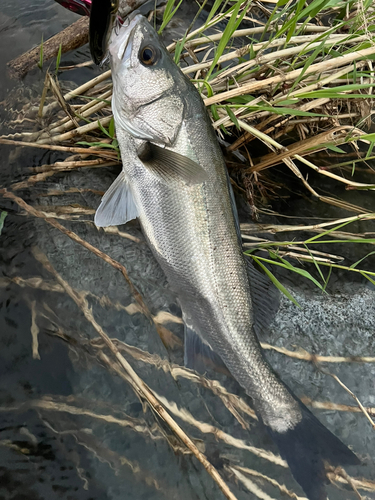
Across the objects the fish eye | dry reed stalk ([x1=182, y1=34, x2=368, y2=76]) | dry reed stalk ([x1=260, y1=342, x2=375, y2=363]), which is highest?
the fish eye

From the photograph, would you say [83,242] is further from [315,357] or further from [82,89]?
[315,357]

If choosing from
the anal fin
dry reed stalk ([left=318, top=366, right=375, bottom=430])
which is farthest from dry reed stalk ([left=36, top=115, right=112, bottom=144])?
dry reed stalk ([left=318, top=366, right=375, bottom=430])

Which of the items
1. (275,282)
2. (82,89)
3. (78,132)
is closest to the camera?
(275,282)

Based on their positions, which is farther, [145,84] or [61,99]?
[61,99]

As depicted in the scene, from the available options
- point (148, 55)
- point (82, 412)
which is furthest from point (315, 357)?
point (148, 55)

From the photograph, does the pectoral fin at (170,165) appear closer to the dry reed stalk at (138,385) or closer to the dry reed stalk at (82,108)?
the dry reed stalk at (82,108)

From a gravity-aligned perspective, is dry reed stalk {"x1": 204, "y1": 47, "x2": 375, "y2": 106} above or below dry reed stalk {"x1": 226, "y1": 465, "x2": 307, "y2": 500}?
above

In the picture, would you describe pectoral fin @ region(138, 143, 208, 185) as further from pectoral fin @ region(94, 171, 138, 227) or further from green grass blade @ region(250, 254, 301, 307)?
green grass blade @ region(250, 254, 301, 307)
